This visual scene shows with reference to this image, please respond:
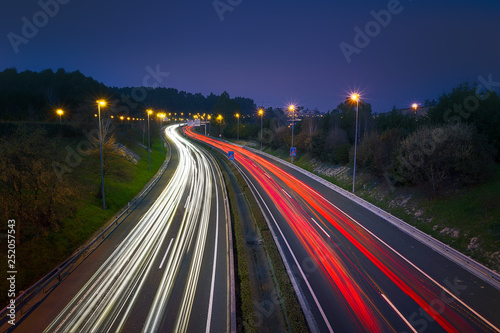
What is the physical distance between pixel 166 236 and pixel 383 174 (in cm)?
2199

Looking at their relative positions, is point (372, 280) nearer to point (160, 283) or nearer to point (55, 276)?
point (160, 283)

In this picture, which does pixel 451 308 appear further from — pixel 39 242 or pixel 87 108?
pixel 87 108

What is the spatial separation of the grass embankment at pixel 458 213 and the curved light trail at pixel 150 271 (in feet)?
46.7

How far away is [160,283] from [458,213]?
19.6 metres

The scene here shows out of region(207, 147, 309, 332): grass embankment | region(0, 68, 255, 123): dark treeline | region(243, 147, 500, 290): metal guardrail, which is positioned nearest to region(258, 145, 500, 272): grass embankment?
region(243, 147, 500, 290): metal guardrail

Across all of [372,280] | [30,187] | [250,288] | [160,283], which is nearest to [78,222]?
[30,187]

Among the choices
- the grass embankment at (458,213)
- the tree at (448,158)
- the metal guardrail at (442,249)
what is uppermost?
the tree at (448,158)

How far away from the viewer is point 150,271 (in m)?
14.4

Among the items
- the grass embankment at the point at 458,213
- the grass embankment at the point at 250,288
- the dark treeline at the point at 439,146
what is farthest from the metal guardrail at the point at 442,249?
the grass embankment at the point at 250,288

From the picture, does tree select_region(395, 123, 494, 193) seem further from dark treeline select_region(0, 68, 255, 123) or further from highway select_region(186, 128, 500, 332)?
dark treeline select_region(0, 68, 255, 123)

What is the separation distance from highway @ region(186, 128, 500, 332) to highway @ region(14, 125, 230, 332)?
399cm

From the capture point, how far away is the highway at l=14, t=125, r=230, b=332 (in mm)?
10523

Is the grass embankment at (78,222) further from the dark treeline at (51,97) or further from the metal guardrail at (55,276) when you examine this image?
the dark treeline at (51,97)

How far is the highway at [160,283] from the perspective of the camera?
34.5 feet
